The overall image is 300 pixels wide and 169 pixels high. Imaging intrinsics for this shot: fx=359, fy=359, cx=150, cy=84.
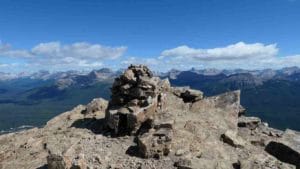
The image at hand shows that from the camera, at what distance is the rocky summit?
39.6 meters

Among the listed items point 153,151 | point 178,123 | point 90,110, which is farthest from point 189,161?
point 90,110

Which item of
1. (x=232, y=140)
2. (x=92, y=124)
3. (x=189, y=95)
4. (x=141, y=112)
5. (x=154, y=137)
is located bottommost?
(x=232, y=140)

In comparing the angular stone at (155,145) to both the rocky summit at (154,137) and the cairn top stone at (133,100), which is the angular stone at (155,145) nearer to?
the rocky summit at (154,137)

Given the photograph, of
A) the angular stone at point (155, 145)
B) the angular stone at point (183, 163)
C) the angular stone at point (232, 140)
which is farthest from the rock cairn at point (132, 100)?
the angular stone at point (183, 163)

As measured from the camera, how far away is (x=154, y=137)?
135 feet

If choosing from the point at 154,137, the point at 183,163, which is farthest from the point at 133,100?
the point at 183,163

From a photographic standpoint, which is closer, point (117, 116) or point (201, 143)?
point (201, 143)

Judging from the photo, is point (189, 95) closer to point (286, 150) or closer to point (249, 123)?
point (249, 123)

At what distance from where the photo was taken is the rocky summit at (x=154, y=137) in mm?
39594

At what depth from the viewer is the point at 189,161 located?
3719 cm

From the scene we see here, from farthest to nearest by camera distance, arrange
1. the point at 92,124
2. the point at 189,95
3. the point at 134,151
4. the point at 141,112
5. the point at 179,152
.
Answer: the point at 189,95 < the point at 92,124 < the point at 141,112 < the point at 134,151 < the point at 179,152

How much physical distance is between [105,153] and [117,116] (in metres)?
8.06

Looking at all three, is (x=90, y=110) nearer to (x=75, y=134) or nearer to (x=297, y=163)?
(x=75, y=134)

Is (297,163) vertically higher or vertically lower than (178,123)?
lower
